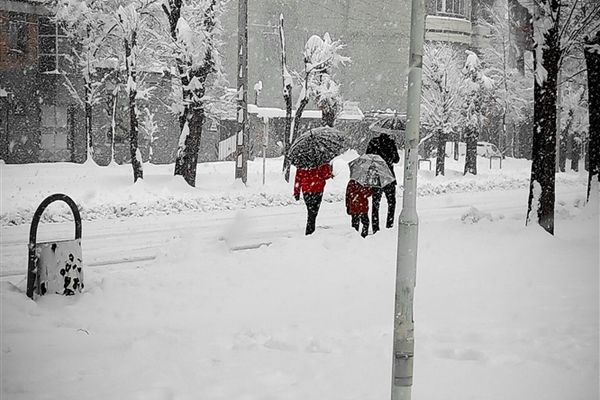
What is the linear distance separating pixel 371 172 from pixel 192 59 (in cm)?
1155

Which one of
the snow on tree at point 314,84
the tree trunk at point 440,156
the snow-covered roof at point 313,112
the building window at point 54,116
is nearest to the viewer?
the snow on tree at point 314,84

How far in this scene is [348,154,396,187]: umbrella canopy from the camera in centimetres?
1145

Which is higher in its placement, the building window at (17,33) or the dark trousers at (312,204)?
the building window at (17,33)

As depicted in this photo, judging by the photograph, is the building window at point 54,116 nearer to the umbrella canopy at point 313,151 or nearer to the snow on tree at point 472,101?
the snow on tree at point 472,101

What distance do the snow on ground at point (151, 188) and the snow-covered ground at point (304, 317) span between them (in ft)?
10.2

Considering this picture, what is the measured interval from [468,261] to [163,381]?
607 centimetres

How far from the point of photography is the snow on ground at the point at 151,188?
17484 millimetres

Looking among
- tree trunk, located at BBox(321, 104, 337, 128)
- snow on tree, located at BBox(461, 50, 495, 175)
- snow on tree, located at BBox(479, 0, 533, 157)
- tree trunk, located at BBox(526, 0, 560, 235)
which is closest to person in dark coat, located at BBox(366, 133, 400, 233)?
tree trunk, located at BBox(526, 0, 560, 235)

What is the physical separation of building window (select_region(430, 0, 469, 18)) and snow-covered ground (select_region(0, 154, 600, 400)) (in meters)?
32.8

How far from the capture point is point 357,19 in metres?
42.5

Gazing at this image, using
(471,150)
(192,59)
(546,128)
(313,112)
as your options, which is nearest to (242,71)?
(192,59)

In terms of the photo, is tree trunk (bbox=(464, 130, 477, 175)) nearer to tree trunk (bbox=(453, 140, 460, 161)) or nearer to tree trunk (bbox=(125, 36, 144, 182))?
tree trunk (bbox=(453, 140, 460, 161))

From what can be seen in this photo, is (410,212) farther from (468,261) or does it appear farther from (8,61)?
(8,61)

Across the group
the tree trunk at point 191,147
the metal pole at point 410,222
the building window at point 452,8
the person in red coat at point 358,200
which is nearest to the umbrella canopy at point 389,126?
the person in red coat at point 358,200
